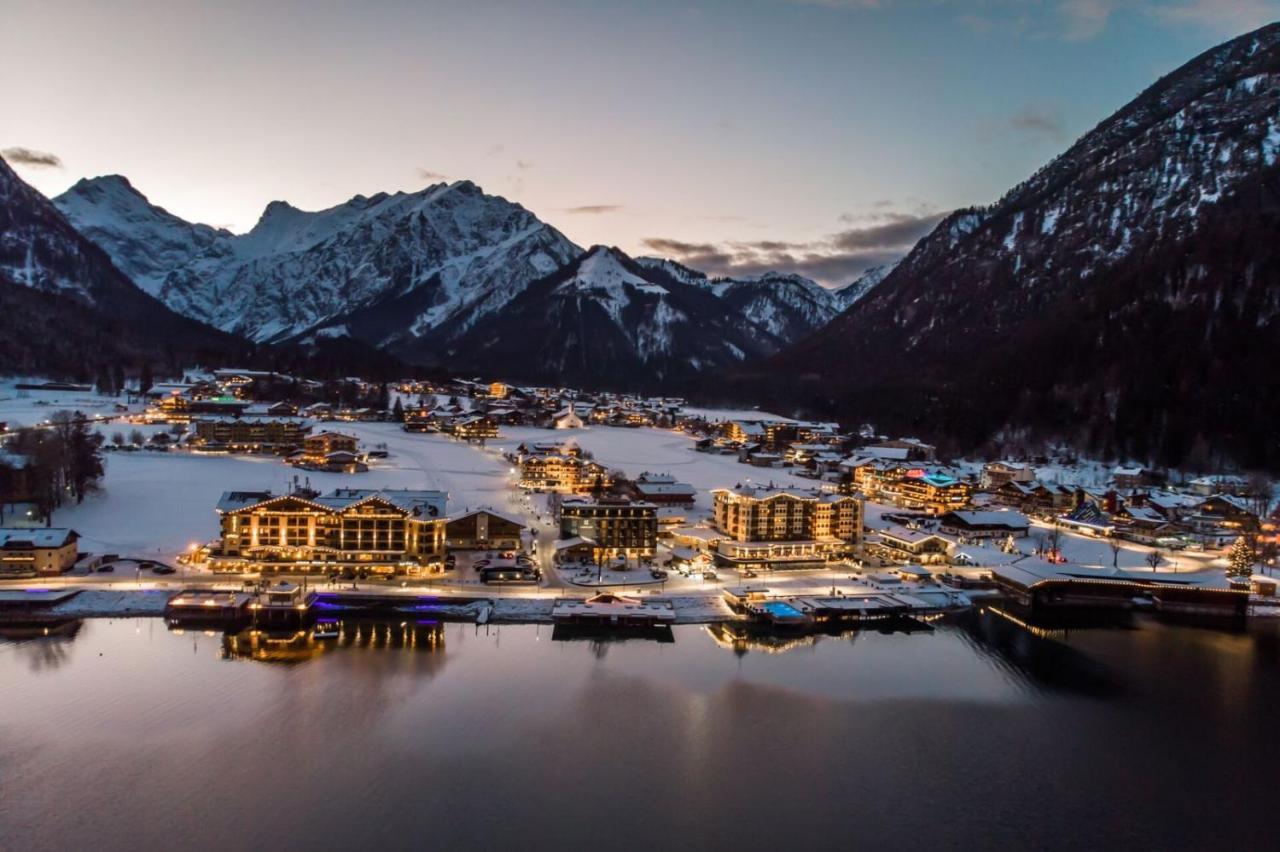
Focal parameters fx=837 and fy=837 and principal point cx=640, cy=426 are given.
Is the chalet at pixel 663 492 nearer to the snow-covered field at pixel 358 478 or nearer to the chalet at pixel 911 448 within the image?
the snow-covered field at pixel 358 478

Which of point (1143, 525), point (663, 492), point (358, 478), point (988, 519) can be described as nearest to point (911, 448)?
point (1143, 525)

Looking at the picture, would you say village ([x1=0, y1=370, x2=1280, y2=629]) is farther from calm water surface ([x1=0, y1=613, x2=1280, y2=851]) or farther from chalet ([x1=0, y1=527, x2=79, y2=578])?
calm water surface ([x1=0, y1=613, x2=1280, y2=851])

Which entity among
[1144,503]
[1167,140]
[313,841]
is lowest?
[313,841]

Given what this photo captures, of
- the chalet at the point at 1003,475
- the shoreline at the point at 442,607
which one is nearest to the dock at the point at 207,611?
the shoreline at the point at 442,607

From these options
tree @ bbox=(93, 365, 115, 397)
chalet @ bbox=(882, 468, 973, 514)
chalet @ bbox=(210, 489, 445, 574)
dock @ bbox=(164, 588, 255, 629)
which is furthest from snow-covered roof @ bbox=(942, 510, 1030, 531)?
tree @ bbox=(93, 365, 115, 397)

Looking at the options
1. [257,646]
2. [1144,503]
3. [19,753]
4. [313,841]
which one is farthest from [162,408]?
[1144,503]

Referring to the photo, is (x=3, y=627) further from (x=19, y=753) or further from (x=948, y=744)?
(x=948, y=744)
